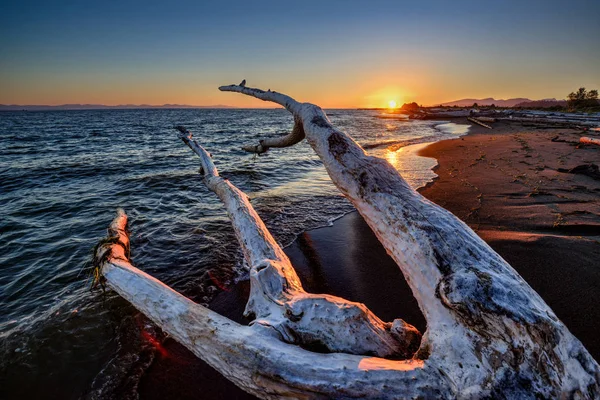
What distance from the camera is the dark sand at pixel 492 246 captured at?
8.07 ft

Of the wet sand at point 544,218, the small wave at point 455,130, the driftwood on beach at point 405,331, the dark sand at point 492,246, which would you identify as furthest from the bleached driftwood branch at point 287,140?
the small wave at point 455,130

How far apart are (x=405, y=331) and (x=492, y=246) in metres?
2.88

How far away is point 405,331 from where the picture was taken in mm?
1966

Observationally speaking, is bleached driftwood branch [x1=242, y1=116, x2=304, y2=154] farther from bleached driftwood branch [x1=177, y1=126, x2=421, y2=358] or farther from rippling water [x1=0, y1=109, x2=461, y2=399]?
bleached driftwood branch [x1=177, y1=126, x2=421, y2=358]

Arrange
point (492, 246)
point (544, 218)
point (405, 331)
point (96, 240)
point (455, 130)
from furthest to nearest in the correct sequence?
1. point (455, 130)
2. point (96, 240)
3. point (544, 218)
4. point (492, 246)
5. point (405, 331)

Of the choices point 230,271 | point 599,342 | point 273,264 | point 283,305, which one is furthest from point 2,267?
point 599,342

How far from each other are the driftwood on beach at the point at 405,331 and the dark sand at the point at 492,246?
2.14 ft

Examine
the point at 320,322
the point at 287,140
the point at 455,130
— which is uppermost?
the point at 455,130

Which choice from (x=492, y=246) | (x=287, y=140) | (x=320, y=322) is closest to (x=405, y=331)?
(x=320, y=322)

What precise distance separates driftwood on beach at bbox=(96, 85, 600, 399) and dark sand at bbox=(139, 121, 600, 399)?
2.14 ft

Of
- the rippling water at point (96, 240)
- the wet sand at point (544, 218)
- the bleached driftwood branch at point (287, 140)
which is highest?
the bleached driftwood branch at point (287, 140)

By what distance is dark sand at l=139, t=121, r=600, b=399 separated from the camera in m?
2.46

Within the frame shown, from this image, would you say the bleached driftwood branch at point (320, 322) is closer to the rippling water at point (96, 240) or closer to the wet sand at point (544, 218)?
the rippling water at point (96, 240)

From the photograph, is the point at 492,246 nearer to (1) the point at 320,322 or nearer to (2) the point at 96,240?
(1) the point at 320,322
